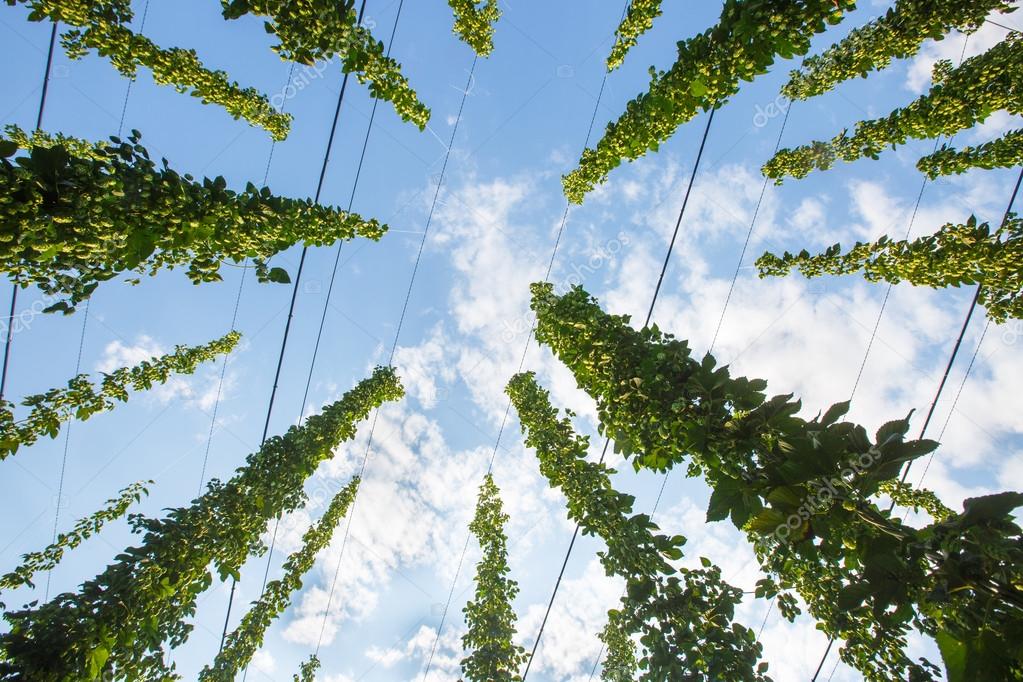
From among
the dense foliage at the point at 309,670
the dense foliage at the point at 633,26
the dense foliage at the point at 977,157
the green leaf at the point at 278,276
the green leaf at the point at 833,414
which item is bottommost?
the dense foliage at the point at 309,670

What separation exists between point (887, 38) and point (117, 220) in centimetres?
862

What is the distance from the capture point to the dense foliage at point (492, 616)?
5.46 metres

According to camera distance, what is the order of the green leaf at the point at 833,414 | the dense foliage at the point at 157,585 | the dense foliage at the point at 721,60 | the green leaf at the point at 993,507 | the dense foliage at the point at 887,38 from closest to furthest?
the green leaf at the point at 993,507, the green leaf at the point at 833,414, the dense foliage at the point at 157,585, the dense foliage at the point at 721,60, the dense foliage at the point at 887,38

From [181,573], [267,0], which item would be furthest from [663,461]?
[267,0]

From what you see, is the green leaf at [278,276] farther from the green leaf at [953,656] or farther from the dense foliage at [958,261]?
the dense foliage at [958,261]

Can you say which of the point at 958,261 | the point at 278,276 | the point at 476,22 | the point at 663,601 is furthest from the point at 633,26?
the point at 663,601

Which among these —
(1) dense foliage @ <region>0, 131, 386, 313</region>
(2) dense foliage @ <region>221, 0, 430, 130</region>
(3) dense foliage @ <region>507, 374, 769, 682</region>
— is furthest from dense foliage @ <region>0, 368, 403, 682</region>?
(2) dense foliage @ <region>221, 0, 430, 130</region>

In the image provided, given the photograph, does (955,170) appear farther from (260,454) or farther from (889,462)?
(260,454)

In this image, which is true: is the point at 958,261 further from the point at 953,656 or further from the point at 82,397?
the point at 82,397

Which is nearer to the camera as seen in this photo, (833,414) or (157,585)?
(833,414)

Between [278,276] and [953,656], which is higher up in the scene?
[278,276]

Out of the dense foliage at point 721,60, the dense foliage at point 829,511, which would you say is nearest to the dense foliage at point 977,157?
the dense foliage at point 721,60

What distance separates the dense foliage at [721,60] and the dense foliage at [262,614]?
863 cm

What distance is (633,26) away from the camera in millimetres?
7148
